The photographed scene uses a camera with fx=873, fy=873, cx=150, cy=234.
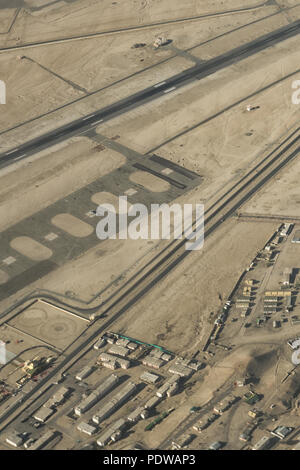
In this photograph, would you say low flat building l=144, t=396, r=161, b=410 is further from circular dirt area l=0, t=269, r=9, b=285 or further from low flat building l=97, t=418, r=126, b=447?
circular dirt area l=0, t=269, r=9, b=285

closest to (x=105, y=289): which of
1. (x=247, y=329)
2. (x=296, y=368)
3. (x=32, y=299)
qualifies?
(x=32, y=299)

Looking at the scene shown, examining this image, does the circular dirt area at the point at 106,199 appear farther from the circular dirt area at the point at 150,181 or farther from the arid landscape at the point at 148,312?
the circular dirt area at the point at 150,181

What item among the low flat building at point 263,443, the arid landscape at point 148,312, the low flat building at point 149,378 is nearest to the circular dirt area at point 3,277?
the arid landscape at point 148,312

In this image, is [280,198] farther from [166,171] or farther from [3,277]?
[3,277]

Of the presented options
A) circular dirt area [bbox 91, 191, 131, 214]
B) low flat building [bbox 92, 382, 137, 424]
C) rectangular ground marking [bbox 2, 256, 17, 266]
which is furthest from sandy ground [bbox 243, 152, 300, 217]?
low flat building [bbox 92, 382, 137, 424]

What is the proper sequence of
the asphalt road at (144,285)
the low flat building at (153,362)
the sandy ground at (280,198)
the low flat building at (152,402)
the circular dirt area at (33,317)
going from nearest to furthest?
the low flat building at (152,402), the asphalt road at (144,285), the low flat building at (153,362), the circular dirt area at (33,317), the sandy ground at (280,198)

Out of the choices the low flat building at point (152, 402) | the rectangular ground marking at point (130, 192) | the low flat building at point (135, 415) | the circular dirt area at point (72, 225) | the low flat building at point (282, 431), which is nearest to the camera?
the low flat building at point (282, 431)
